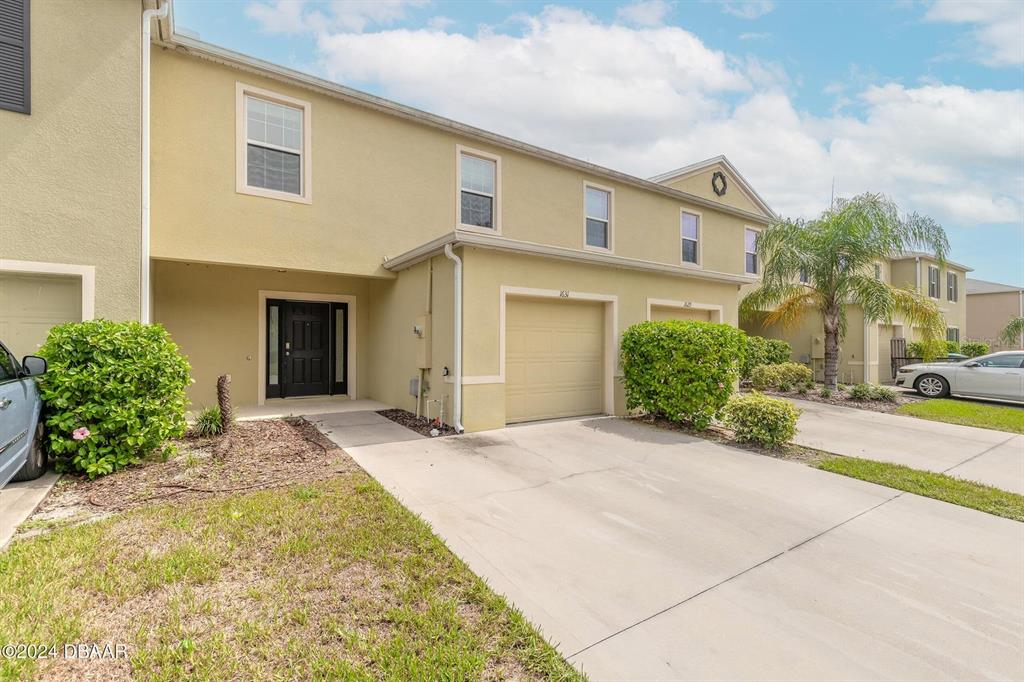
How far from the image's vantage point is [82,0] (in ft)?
18.6

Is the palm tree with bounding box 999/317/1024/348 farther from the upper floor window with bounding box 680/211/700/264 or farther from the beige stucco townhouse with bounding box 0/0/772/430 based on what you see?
the beige stucco townhouse with bounding box 0/0/772/430

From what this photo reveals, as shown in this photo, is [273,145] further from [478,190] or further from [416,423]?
[416,423]

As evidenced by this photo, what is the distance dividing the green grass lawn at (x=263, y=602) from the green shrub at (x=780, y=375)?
39.5 ft

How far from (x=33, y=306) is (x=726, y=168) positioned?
17464 mm

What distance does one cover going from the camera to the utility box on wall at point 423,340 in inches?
301

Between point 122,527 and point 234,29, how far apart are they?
815 centimetres

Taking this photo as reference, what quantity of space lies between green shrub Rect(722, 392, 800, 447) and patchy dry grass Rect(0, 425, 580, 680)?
5432 millimetres

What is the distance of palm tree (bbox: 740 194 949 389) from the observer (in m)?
11.4

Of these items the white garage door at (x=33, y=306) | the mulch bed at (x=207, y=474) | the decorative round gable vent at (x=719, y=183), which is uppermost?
the decorative round gable vent at (x=719, y=183)

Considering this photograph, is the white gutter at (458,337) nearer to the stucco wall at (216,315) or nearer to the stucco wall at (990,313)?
the stucco wall at (216,315)

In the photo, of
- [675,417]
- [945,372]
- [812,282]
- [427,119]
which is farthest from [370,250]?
[945,372]

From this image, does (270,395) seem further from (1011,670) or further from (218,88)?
(1011,670)

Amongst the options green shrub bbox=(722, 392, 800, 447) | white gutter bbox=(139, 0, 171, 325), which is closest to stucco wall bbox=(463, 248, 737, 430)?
green shrub bbox=(722, 392, 800, 447)

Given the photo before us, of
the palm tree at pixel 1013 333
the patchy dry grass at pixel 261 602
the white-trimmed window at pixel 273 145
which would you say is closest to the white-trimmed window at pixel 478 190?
the white-trimmed window at pixel 273 145
